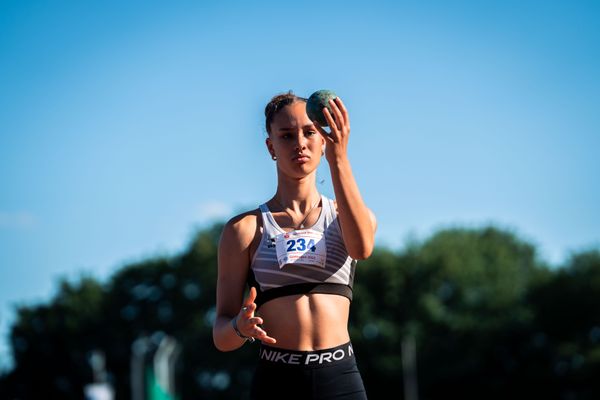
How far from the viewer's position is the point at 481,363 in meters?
55.5

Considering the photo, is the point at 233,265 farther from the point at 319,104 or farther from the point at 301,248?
the point at 319,104

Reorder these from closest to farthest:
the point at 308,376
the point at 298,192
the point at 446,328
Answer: the point at 308,376
the point at 298,192
the point at 446,328

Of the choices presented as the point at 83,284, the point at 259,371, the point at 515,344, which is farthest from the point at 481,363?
the point at 259,371

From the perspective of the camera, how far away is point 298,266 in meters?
5.14

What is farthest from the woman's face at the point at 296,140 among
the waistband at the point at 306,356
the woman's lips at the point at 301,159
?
the waistband at the point at 306,356

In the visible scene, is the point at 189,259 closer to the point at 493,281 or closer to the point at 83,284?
the point at 83,284

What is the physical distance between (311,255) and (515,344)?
177 ft

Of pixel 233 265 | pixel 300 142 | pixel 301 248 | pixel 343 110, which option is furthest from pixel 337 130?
pixel 233 265

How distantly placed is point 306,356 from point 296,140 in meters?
1.25

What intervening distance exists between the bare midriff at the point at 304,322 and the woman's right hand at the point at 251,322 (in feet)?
0.86

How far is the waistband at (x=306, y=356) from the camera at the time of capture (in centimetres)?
501

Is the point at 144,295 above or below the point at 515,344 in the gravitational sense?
above

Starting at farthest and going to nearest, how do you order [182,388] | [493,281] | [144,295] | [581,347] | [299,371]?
[144,295] < [182,388] < [493,281] < [581,347] < [299,371]

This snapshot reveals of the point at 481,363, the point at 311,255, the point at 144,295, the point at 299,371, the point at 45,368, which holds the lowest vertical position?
the point at 299,371
